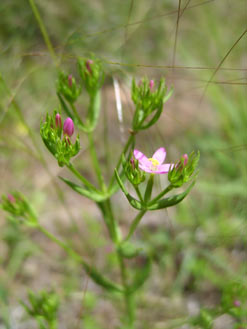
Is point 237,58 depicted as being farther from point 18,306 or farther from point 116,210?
point 18,306

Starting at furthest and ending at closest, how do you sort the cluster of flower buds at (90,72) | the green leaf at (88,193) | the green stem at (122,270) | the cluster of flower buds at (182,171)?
the green stem at (122,270), the cluster of flower buds at (90,72), the green leaf at (88,193), the cluster of flower buds at (182,171)

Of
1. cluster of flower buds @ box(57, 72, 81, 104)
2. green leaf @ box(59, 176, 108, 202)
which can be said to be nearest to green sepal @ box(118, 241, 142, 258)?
green leaf @ box(59, 176, 108, 202)

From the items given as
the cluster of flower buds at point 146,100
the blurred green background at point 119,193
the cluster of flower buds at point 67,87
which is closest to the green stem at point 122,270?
the blurred green background at point 119,193

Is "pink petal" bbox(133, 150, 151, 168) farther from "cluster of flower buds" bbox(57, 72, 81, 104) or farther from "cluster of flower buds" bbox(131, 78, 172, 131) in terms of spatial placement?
"cluster of flower buds" bbox(57, 72, 81, 104)

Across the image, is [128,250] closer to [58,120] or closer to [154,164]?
[154,164]

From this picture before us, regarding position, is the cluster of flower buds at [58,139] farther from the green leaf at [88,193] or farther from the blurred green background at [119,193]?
the blurred green background at [119,193]

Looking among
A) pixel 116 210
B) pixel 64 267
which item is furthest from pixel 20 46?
pixel 64 267
